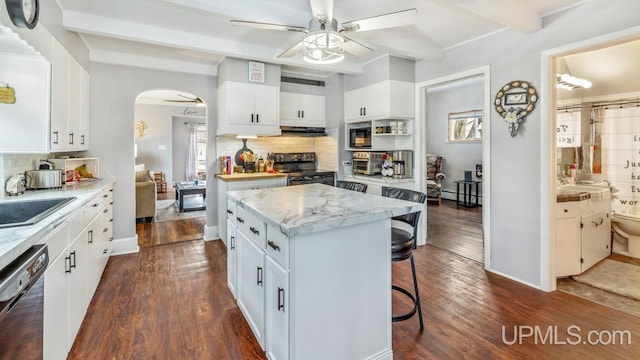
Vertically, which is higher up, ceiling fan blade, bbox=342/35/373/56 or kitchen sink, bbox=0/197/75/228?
ceiling fan blade, bbox=342/35/373/56

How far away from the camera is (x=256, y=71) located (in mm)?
4047

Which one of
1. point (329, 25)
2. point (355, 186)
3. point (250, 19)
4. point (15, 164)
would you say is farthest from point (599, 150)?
point (15, 164)

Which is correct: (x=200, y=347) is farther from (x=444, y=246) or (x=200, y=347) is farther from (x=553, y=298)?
(x=444, y=246)

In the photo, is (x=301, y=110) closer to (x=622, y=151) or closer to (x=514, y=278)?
(x=514, y=278)

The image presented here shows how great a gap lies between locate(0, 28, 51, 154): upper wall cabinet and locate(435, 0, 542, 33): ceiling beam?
119 inches

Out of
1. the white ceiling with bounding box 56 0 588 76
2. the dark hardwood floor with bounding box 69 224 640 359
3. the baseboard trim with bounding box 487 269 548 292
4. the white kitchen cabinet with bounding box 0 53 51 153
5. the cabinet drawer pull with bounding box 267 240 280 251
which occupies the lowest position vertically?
the dark hardwood floor with bounding box 69 224 640 359

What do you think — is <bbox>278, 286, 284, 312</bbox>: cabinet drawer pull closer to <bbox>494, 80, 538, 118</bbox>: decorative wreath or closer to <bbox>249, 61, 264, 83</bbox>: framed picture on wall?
<bbox>494, 80, 538, 118</bbox>: decorative wreath

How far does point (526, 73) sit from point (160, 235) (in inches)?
199

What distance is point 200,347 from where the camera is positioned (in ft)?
6.63

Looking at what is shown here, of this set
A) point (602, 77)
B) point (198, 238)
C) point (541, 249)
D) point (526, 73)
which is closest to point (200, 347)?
point (198, 238)

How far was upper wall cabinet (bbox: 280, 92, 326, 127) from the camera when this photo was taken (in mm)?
4816

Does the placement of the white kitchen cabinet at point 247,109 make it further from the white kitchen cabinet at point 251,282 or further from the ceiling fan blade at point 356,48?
the white kitchen cabinet at point 251,282

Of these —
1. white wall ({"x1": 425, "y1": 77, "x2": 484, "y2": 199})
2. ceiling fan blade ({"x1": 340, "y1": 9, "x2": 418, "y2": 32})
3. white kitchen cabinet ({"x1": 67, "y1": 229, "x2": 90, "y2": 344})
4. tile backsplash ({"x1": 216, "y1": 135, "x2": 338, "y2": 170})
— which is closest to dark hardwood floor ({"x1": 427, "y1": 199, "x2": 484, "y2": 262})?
white wall ({"x1": 425, "y1": 77, "x2": 484, "y2": 199})

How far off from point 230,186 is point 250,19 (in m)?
2.09
